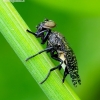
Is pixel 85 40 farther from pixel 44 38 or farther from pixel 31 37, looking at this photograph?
pixel 31 37

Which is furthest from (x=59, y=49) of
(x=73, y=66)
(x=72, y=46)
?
(x=72, y=46)

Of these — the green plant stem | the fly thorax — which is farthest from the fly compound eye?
the green plant stem

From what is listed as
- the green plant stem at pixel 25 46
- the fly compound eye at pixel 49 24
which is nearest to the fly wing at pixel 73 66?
the fly compound eye at pixel 49 24

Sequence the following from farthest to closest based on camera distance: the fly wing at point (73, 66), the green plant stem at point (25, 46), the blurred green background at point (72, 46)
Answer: the blurred green background at point (72, 46)
the fly wing at point (73, 66)
the green plant stem at point (25, 46)

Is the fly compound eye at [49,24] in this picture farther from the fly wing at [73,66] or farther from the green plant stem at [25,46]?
the green plant stem at [25,46]

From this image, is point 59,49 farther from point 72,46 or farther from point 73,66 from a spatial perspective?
point 72,46
